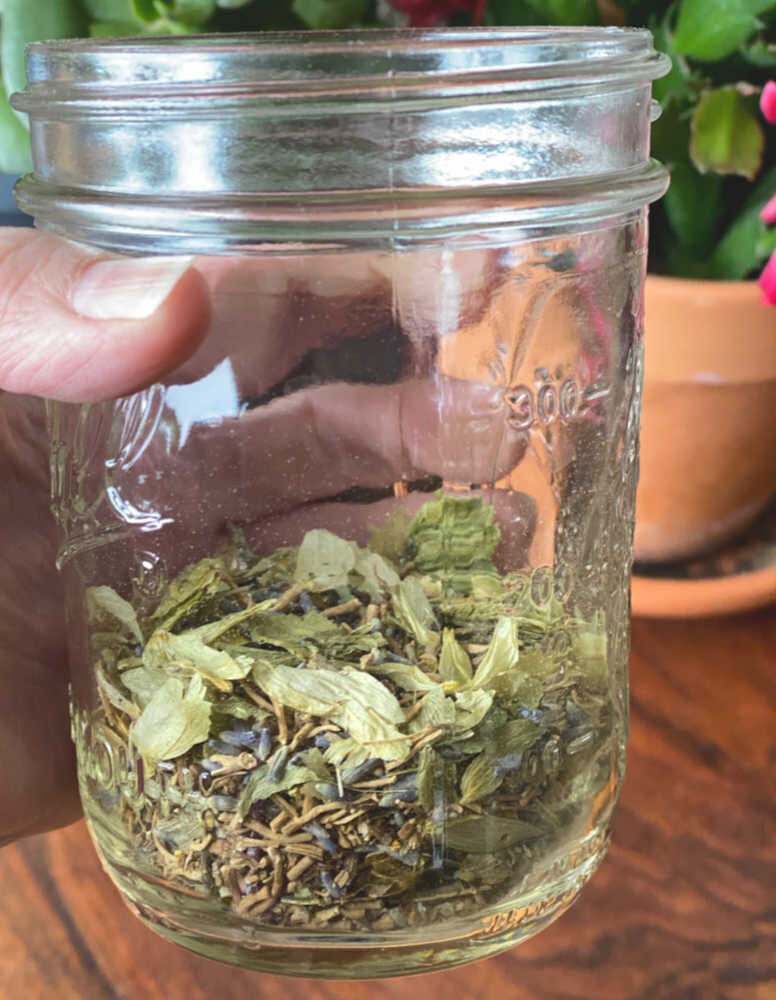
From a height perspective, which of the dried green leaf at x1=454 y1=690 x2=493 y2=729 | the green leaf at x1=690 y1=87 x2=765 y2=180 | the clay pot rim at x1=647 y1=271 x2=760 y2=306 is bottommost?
the dried green leaf at x1=454 y1=690 x2=493 y2=729

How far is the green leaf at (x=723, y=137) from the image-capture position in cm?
62

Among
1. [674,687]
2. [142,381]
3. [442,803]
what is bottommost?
[674,687]

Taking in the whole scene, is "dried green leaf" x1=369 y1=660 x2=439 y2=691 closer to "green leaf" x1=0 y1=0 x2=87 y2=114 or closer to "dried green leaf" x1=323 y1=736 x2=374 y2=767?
"dried green leaf" x1=323 y1=736 x2=374 y2=767

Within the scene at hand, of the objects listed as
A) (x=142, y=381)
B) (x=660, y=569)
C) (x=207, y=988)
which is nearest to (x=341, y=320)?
(x=142, y=381)

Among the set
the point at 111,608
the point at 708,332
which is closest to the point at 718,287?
the point at 708,332

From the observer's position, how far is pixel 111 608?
0.43 m

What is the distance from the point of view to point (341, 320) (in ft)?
1.26

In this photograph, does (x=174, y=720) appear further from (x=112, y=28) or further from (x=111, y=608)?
(x=112, y=28)

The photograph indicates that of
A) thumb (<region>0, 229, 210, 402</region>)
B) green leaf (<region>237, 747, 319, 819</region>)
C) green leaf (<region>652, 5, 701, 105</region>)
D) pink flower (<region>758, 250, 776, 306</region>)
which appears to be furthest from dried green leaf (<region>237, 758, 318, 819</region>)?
green leaf (<region>652, 5, 701, 105</region>)

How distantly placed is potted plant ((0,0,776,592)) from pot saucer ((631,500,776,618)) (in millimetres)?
17

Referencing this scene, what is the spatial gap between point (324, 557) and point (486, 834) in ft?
0.35

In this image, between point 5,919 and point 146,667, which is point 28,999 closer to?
point 5,919

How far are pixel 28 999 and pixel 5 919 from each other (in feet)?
0.17

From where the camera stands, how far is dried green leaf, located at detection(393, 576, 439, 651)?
396 mm
